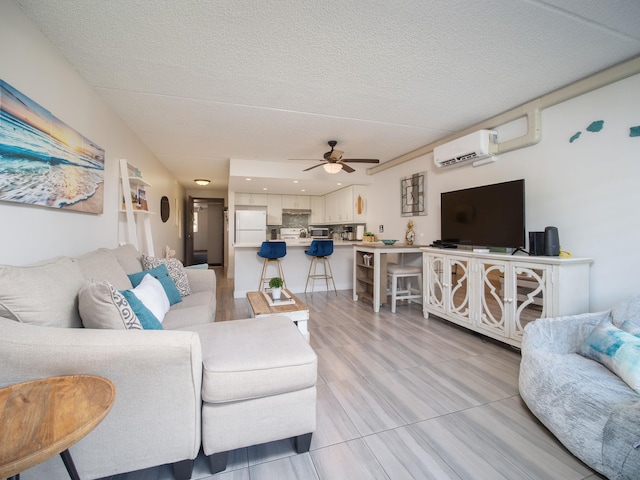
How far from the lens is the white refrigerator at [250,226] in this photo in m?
6.27

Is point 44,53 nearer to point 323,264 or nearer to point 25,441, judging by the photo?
point 25,441

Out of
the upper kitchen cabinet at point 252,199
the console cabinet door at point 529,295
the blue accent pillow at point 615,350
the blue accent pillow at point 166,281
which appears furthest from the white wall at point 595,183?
the upper kitchen cabinet at point 252,199

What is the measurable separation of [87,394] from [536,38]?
2952mm

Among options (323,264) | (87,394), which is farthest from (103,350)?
(323,264)

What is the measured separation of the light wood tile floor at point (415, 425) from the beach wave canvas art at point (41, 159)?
159cm

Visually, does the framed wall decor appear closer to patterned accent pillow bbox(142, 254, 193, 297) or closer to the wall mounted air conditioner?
the wall mounted air conditioner

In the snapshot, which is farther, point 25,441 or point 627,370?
point 627,370

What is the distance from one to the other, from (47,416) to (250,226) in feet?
18.8

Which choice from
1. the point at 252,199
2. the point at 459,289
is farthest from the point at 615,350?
the point at 252,199

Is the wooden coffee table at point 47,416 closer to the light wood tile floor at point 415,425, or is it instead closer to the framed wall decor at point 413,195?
the light wood tile floor at point 415,425

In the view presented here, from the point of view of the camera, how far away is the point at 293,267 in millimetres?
4988

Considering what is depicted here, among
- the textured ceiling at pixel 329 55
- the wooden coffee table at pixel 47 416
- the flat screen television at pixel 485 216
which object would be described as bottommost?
the wooden coffee table at pixel 47 416

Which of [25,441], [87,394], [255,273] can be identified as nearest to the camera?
[25,441]

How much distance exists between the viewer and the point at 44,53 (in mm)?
1718
